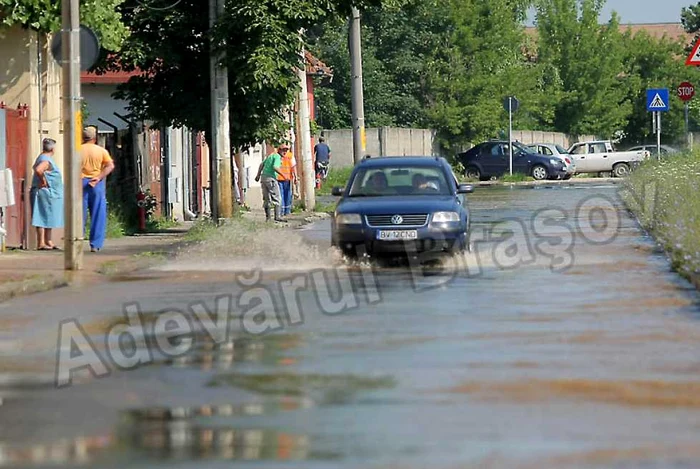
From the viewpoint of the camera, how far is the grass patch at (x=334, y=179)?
5086 cm

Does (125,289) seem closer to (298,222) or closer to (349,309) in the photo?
(349,309)

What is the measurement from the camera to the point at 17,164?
23.6 metres

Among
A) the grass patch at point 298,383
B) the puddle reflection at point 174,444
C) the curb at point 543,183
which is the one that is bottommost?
the puddle reflection at point 174,444

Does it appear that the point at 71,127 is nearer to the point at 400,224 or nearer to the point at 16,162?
the point at 400,224

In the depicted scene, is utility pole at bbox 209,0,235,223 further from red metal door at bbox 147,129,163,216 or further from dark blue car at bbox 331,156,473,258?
dark blue car at bbox 331,156,473,258

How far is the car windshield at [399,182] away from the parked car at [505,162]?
37418 mm

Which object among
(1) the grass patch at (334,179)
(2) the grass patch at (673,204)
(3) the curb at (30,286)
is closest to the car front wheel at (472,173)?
(1) the grass patch at (334,179)

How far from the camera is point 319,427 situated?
859 cm

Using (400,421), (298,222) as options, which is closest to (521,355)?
(400,421)

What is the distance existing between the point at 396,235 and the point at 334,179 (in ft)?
116

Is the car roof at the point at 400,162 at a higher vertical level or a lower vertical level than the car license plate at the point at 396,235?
higher

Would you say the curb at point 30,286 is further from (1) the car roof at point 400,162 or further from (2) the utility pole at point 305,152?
(2) the utility pole at point 305,152

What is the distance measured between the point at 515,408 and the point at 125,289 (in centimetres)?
899

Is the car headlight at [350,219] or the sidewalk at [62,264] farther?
the car headlight at [350,219]
